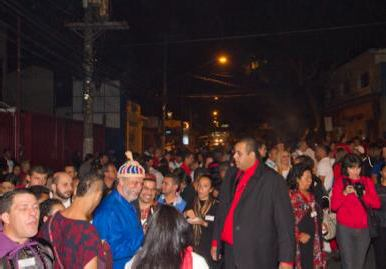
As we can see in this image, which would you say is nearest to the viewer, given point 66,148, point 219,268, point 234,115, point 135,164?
point 135,164

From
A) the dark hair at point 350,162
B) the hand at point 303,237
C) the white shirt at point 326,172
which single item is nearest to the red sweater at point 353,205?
the dark hair at point 350,162

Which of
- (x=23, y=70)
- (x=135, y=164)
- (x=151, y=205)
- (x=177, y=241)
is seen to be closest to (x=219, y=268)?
(x=151, y=205)

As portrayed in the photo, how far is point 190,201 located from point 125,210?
2.72m

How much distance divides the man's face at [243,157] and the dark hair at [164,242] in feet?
8.13

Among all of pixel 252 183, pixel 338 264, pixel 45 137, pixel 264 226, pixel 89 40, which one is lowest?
pixel 338 264

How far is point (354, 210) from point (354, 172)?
54 centimetres

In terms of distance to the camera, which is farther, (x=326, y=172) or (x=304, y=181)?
(x=326, y=172)

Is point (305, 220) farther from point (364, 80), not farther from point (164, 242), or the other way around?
point (364, 80)

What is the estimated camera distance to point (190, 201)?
25.1ft

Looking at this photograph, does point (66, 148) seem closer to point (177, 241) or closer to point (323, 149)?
point (323, 149)

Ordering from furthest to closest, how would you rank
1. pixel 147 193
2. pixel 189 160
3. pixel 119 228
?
pixel 189 160 < pixel 147 193 < pixel 119 228

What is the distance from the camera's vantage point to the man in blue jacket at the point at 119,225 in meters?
4.75

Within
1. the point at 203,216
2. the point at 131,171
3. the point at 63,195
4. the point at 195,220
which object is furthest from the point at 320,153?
the point at 131,171

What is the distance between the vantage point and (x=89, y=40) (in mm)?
15461
